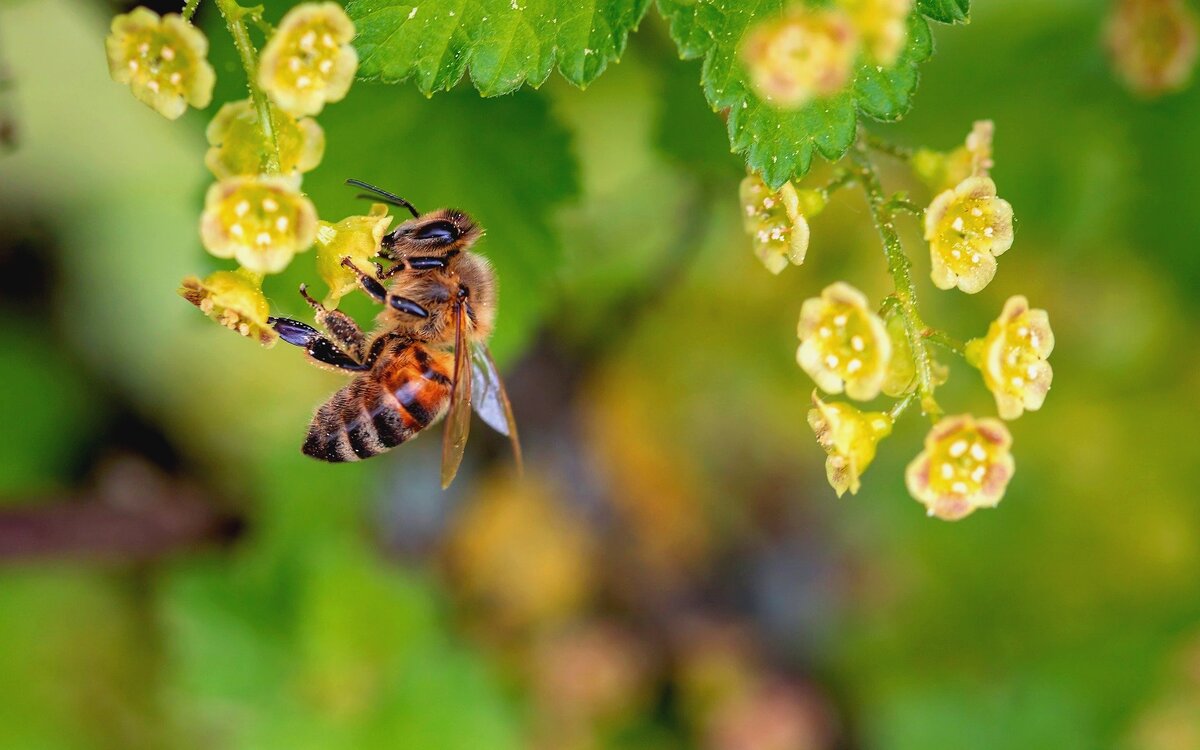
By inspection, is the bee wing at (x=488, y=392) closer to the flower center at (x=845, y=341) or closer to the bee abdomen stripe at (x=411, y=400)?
the bee abdomen stripe at (x=411, y=400)

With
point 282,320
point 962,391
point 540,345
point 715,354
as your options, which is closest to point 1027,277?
point 962,391

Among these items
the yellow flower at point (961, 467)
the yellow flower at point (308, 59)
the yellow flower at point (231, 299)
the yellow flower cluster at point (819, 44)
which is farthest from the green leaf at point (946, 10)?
the yellow flower at point (231, 299)

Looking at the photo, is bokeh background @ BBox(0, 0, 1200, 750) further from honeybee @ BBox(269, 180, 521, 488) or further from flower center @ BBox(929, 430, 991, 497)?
flower center @ BBox(929, 430, 991, 497)

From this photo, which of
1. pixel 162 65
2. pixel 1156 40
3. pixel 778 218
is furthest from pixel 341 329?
pixel 1156 40

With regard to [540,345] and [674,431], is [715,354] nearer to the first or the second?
[674,431]

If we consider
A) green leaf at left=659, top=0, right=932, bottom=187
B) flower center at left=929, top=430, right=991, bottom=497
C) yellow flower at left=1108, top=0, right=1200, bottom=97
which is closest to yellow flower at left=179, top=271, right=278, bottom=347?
green leaf at left=659, top=0, right=932, bottom=187

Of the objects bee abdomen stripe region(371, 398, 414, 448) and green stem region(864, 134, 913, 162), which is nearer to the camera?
green stem region(864, 134, 913, 162)
